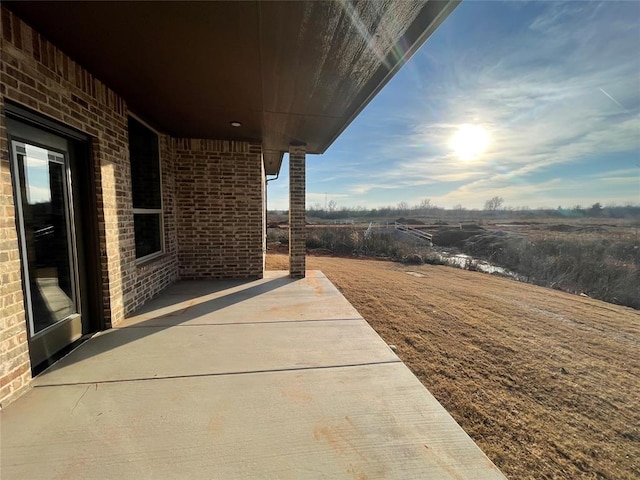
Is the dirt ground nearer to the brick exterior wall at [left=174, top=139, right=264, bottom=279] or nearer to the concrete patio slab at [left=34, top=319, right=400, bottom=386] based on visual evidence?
the concrete patio slab at [left=34, top=319, right=400, bottom=386]

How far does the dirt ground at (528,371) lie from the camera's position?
7.54ft

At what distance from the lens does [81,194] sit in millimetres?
2801

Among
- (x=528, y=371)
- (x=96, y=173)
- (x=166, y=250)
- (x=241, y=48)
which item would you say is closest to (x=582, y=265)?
(x=528, y=371)

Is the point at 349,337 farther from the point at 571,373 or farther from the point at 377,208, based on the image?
the point at 377,208

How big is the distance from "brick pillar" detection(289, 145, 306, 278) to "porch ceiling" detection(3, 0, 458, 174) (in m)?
1.68

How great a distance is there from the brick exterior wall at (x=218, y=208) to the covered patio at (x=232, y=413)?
2375 mm

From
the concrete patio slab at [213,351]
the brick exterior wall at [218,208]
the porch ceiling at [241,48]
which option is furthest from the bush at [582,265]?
the brick exterior wall at [218,208]

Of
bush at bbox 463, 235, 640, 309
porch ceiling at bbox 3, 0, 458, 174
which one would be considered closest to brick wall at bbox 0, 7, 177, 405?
porch ceiling at bbox 3, 0, 458, 174

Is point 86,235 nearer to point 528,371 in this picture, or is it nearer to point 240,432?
point 240,432

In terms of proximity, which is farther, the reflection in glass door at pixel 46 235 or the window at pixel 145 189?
the window at pixel 145 189

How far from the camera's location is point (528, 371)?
139 inches

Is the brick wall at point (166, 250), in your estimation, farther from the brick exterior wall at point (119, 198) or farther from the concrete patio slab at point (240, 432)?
the concrete patio slab at point (240, 432)

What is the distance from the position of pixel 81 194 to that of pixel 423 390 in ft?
11.9

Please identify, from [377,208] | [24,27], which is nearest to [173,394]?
[24,27]
